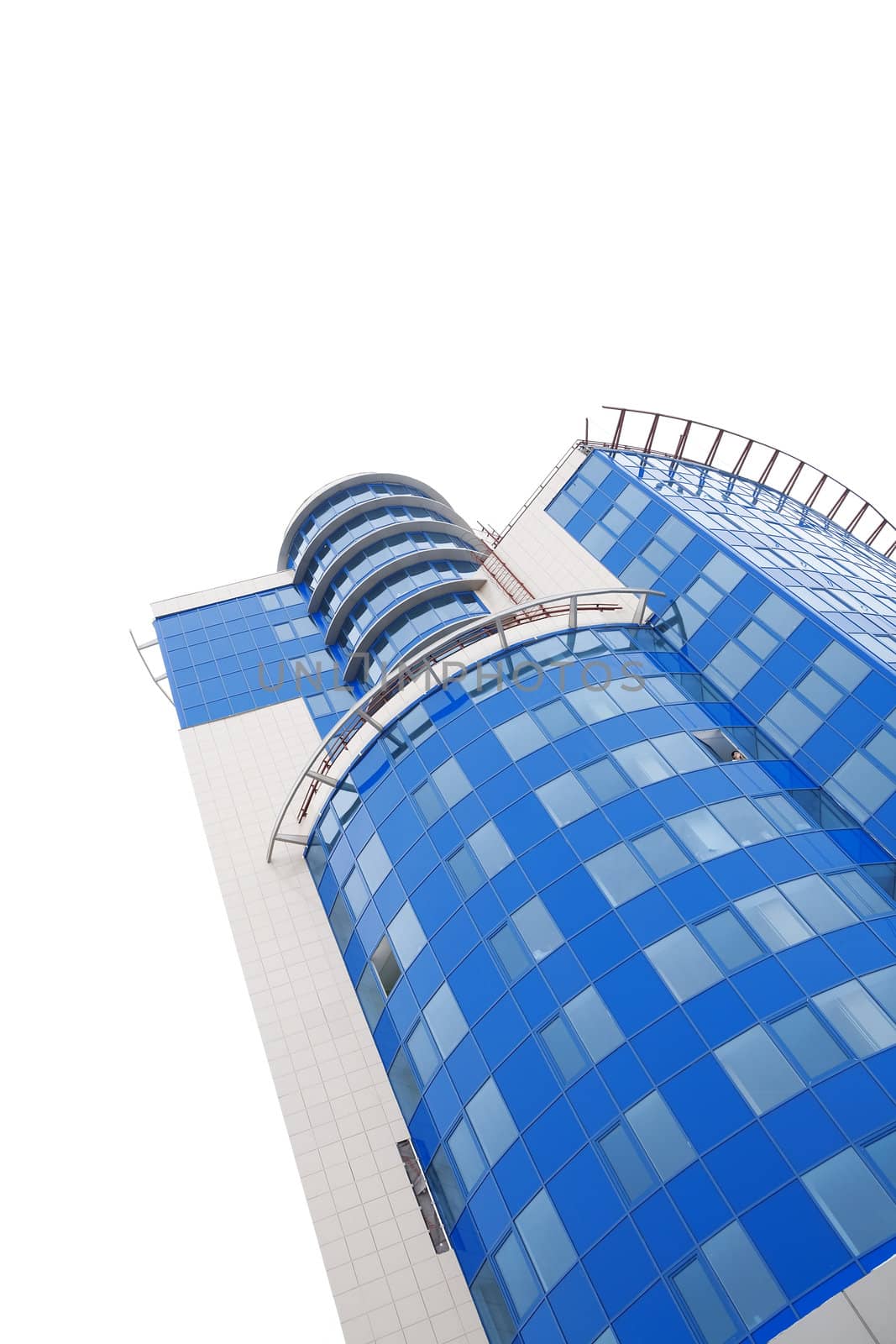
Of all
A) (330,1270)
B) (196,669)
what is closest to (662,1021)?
(330,1270)

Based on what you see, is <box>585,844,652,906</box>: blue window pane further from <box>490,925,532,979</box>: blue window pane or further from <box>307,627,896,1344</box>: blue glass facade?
<box>490,925,532,979</box>: blue window pane

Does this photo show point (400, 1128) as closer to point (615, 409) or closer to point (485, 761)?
point (485, 761)

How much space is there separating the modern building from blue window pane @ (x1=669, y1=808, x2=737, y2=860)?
0.47 ft

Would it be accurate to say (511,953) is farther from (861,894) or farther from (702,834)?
(861,894)

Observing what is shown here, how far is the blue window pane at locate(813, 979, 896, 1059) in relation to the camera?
61.2 ft

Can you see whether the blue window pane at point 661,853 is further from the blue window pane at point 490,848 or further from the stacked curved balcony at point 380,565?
the stacked curved balcony at point 380,565

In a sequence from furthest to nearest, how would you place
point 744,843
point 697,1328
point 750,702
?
point 750,702, point 744,843, point 697,1328

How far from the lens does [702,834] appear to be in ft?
76.3

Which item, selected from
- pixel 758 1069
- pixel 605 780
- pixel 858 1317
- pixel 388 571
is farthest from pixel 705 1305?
pixel 388 571

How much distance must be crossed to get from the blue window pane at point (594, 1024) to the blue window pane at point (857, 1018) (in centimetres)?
491

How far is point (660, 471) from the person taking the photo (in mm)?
44750

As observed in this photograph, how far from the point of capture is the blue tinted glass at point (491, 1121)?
20.8 m

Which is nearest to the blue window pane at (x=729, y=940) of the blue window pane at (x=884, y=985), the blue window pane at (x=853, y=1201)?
the blue window pane at (x=884, y=985)

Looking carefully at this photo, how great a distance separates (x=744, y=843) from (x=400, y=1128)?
13.3 meters
